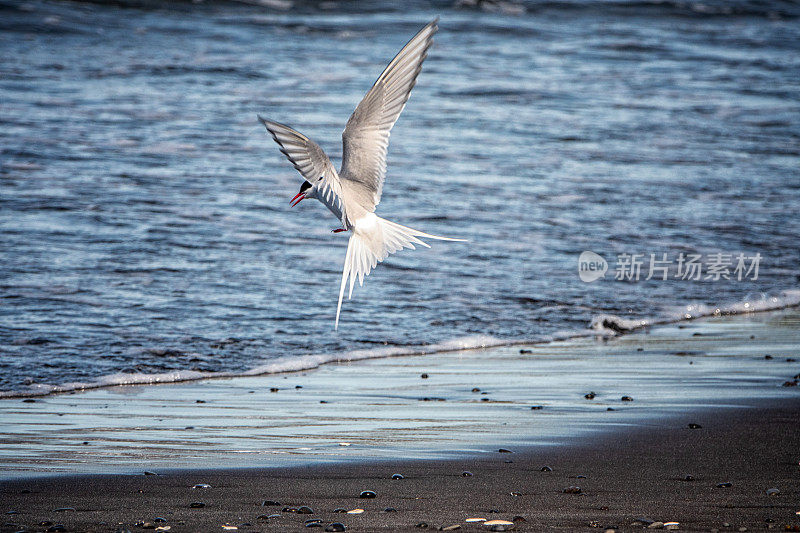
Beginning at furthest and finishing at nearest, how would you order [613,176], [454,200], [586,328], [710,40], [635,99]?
[710,40], [635,99], [613,176], [454,200], [586,328]

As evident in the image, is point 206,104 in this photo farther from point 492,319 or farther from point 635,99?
point 492,319

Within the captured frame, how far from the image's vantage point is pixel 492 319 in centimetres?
758

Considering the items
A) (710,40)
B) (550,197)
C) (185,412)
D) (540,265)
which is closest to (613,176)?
(550,197)

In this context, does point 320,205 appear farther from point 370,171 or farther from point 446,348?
point 370,171

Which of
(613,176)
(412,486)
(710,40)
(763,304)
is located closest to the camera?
(412,486)

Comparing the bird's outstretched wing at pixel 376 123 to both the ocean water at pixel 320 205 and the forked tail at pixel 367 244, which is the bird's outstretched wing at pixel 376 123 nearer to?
the forked tail at pixel 367 244

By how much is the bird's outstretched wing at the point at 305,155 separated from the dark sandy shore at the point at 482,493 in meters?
1.18

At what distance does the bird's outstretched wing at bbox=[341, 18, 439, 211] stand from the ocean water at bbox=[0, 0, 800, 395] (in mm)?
1675

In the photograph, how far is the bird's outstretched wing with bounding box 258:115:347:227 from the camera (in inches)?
155

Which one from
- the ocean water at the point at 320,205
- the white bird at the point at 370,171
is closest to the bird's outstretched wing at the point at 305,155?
the white bird at the point at 370,171

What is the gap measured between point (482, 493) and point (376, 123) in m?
1.86

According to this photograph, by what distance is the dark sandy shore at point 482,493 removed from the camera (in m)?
3.68

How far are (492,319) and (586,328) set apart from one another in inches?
25.7

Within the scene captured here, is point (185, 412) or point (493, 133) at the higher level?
point (493, 133)
